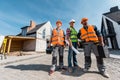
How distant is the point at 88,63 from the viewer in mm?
3424

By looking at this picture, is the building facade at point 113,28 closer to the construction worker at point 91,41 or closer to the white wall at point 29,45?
the white wall at point 29,45

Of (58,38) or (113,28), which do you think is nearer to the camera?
(58,38)

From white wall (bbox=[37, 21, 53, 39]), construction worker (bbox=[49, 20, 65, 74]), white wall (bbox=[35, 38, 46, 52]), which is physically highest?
white wall (bbox=[37, 21, 53, 39])

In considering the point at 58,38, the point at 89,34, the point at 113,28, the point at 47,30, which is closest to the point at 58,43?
the point at 58,38

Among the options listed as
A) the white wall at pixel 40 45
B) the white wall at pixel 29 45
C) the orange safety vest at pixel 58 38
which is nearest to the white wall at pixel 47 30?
the white wall at pixel 40 45

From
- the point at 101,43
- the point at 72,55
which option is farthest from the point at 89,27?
the point at 72,55

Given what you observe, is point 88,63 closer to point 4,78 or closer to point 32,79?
point 32,79

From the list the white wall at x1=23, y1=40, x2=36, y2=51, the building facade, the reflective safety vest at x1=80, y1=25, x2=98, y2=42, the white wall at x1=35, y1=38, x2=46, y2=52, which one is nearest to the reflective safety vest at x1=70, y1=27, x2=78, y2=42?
the reflective safety vest at x1=80, y1=25, x2=98, y2=42

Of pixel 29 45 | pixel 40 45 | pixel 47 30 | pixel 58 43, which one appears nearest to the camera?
pixel 58 43

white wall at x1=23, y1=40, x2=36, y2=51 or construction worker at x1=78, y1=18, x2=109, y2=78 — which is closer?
construction worker at x1=78, y1=18, x2=109, y2=78

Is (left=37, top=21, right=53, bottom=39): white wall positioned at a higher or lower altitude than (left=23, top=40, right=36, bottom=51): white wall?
higher

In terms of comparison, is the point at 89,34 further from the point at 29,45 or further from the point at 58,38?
the point at 29,45

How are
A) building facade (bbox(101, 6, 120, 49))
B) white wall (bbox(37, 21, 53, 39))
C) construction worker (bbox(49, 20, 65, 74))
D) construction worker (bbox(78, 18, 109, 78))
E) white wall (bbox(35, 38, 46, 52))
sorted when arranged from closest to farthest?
1. construction worker (bbox(78, 18, 109, 78))
2. construction worker (bbox(49, 20, 65, 74))
3. building facade (bbox(101, 6, 120, 49))
4. white wall (bbox(35, 38, 46, 52))
5. white wall (bbox(37, 21, 53, 39))

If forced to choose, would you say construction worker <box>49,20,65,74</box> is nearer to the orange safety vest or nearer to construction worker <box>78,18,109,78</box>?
the orange safety vest
